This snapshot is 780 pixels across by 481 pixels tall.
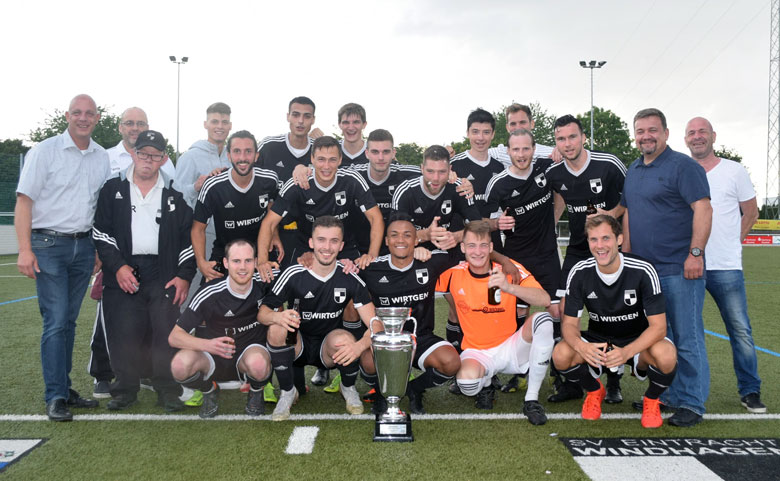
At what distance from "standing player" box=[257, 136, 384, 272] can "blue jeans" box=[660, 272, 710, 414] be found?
2.31 m

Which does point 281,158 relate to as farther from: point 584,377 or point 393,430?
point 584,377

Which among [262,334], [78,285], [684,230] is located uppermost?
[684,230]

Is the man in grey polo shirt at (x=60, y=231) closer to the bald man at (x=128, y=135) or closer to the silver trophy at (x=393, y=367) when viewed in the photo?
the bald man at (x=128, y=135)

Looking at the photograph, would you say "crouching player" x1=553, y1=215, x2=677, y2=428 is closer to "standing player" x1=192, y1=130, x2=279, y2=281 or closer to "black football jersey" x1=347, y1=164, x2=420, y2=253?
"black football jersey" x1=347, y1=164, x2=420, y2=253

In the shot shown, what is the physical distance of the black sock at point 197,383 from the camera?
4.00 metres

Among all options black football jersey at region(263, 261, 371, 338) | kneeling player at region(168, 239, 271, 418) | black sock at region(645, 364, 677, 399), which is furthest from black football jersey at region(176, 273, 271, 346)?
black sock at region(645, 364, 677, 399)

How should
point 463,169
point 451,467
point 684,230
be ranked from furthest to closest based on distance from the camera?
point 463,169 < point 684,230 < point 451,467

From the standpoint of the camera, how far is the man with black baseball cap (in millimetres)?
4234

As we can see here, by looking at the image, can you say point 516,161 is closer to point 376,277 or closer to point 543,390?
point 376,277

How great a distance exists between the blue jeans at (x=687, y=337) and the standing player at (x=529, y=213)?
3.65 ft

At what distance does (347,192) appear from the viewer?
15.8ft

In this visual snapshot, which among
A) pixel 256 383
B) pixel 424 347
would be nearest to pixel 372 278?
pixel 424 347

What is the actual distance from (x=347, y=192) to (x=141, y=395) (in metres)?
2.45

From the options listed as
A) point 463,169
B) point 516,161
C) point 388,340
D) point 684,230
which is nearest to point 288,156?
point 463,169
